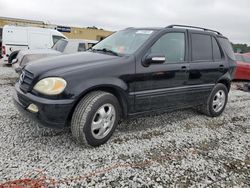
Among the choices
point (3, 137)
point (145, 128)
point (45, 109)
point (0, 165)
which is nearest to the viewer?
point (0, 165)

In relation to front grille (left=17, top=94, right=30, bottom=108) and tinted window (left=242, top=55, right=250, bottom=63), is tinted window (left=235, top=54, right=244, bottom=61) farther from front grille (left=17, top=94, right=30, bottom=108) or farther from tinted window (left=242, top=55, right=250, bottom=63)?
front grille (left=17, top=94, right=30, bottom=108)

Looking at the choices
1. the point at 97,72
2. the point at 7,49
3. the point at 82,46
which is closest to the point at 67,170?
the point at 97,72

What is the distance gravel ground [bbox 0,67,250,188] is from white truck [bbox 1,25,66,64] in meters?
7.64

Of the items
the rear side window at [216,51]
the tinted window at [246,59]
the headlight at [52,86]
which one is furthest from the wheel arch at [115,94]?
the tinted window at [246,59]

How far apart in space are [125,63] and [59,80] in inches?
38.7

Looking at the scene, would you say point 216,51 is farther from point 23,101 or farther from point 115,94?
point 23,101

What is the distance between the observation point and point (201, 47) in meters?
4.56

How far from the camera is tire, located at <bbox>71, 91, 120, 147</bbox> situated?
9.84ft

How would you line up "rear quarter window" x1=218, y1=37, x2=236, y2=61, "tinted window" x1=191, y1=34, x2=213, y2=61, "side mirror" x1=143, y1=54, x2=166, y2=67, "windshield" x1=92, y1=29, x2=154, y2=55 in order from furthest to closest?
"rear quarter window" x1=218, y1=37, x2=236, y2=61, "tinted window" x1=191, y1=34, x2=213, y2=61, "windshield" x1=92, y1=29, x2=154, y2=55, "side mirror" x1=143, y1=54, x2=166, y2=67

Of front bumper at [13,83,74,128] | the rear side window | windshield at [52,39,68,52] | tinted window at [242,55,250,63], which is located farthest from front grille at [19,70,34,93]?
tinted window at [242,55,250,63]

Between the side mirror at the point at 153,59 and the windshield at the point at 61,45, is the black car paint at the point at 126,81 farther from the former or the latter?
the windshield at the point at 61,45

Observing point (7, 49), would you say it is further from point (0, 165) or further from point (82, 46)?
point (0, 165)

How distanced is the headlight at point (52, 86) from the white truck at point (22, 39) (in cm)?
916

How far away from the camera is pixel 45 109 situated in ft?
9.30
